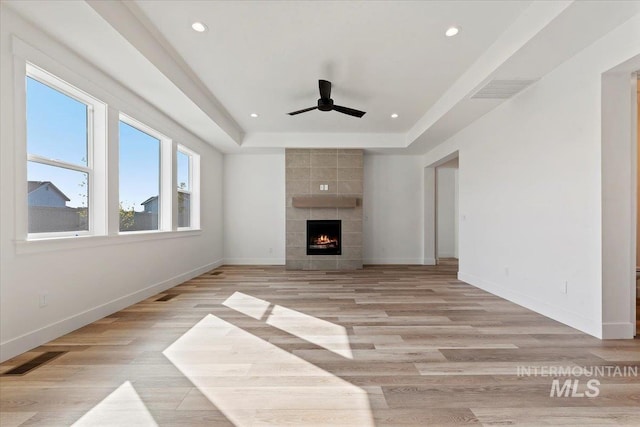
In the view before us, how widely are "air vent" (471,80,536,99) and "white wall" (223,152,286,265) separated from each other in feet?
14.2

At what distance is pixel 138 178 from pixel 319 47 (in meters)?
2.96

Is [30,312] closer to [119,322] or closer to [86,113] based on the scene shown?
[119,322]

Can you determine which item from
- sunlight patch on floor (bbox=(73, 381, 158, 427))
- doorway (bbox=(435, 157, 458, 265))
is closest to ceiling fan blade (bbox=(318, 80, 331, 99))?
sunlight patch on floor (bbox=(73, 381, 158, 427))

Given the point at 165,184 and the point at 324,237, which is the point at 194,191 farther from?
the point at 324,237

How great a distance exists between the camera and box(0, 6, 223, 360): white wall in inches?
81.4

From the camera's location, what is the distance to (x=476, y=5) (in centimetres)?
234

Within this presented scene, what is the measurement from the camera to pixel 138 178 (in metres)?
3.96

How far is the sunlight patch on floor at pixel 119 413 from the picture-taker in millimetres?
1455

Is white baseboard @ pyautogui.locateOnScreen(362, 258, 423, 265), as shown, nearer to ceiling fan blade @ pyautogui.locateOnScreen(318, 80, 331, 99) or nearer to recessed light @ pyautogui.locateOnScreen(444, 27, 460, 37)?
ceiling fan blade @ pyautogui.locateOnScreen(318, 80, 331, 99)

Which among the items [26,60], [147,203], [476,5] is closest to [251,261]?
[147,203]

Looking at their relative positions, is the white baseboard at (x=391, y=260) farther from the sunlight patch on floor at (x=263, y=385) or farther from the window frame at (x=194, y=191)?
the sunlight patch on floor at (x=263, y=385)

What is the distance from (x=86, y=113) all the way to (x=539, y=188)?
4957 mm

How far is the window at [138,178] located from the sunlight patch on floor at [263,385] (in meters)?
2.14

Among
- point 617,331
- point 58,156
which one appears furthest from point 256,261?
point 617,331
